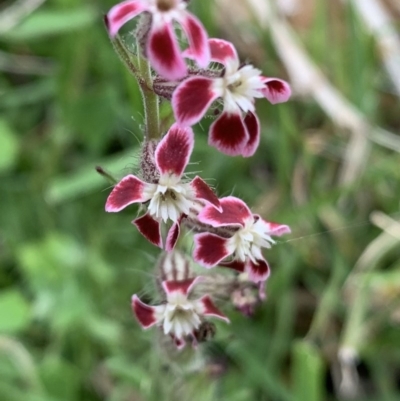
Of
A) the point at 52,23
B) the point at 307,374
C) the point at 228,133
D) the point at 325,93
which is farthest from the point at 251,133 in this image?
the point at 52,23

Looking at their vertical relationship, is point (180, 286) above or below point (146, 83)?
below

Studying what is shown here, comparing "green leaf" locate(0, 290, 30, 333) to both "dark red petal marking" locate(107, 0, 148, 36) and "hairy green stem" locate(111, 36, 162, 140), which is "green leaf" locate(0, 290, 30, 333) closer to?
"hairy green stem" locate(111, 36, 162, 140)

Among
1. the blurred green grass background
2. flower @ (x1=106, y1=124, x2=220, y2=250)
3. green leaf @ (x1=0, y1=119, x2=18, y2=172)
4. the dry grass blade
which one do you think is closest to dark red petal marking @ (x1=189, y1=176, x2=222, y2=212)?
flower @ (x1=106, y1=124, x2=220, y2=250)

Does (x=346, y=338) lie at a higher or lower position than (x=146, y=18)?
lower

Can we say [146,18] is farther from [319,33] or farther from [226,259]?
[319,33]

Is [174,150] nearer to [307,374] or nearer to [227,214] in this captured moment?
[227,214]

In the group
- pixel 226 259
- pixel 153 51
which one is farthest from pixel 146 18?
pixel 226 259
